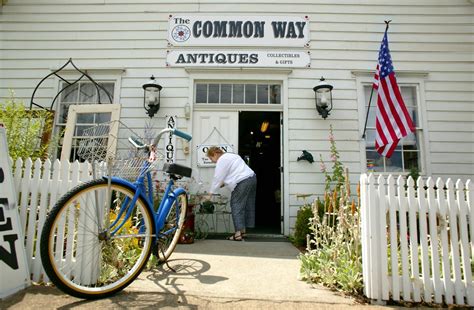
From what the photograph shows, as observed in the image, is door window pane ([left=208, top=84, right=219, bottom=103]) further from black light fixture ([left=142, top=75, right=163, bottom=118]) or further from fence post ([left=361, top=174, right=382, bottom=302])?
fence post ([left=361, top=174, right=382, bottom=302])

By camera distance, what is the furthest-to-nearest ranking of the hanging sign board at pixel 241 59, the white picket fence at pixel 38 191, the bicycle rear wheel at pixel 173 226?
the hanging sign board at pixel 241 59 < the bicycle rear wheel at pixel 173 226 < the white picket fence at pixel 38 191

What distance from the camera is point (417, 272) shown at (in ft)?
7.18

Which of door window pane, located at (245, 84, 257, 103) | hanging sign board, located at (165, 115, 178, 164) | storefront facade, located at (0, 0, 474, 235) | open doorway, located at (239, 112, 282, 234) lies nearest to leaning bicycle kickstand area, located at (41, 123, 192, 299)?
hanging sign board, located at (165, 115, 178, 164)

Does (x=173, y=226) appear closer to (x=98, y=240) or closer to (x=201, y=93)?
(x=98, y=240)

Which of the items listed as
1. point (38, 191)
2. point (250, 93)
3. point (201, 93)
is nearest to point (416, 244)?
point (38, 191)

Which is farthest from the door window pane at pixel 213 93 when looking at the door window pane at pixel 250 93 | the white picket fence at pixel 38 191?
the white picket fence at pixel 38 191

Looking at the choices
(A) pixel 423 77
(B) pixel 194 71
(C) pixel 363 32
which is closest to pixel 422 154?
(A) pixel 423 77

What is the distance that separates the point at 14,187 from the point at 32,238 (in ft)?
1.48

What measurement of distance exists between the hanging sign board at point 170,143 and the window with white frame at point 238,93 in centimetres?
58

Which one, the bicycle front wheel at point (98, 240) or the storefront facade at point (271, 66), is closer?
the bicycle front wheel at point (98, 240)

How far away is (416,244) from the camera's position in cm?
221

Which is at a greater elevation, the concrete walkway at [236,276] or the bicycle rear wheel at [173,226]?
the bicycle rear wheel at [173,226]

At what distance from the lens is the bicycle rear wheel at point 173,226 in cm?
283

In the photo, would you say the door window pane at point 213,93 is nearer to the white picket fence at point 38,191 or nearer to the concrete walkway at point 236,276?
the concrete walkway at point 236,276
